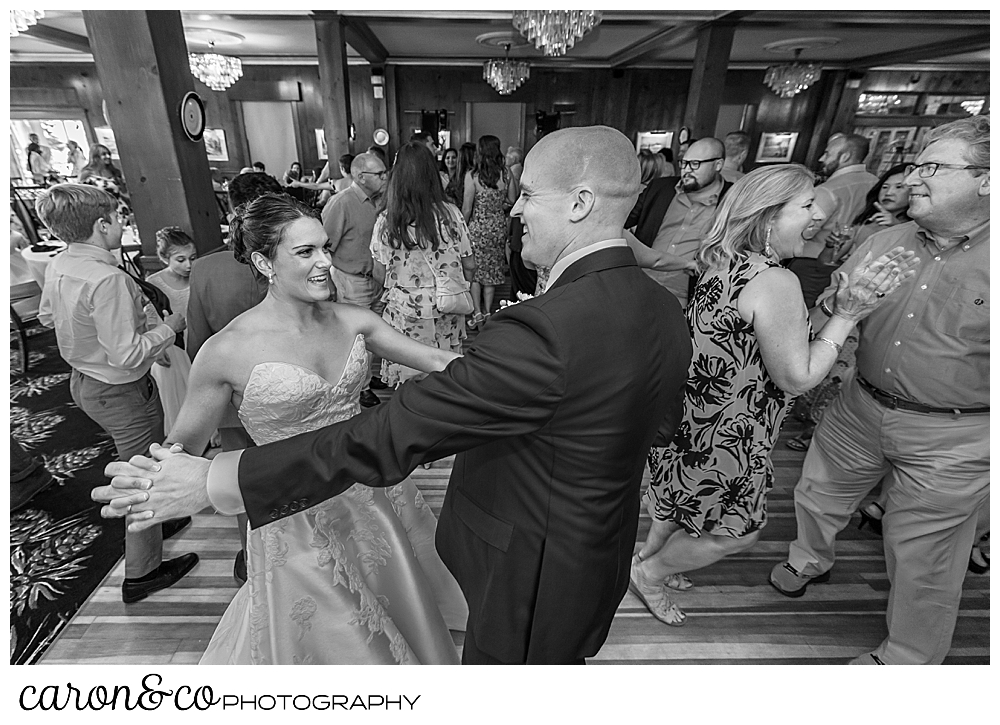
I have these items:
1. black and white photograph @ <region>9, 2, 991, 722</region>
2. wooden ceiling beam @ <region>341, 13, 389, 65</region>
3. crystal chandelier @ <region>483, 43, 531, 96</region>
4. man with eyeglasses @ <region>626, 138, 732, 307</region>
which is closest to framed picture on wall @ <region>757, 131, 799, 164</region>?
crystal chandelier @ <region>483, 43, 531, 96</region>

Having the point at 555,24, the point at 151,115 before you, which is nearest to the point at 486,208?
the point at 555,24

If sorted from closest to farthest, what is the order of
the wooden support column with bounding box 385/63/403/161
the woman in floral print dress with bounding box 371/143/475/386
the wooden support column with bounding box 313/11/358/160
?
the woman in floral print dress with bounding box 371/143/475/386 → the wooden support column with bounding box 313/11/358/160 → the wooden support column with bounding box 385/63/403/161

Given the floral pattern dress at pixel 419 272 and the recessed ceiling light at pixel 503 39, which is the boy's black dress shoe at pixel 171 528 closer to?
the floral pattern dress at pixel 419 272

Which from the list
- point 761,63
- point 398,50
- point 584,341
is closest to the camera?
point 584,341

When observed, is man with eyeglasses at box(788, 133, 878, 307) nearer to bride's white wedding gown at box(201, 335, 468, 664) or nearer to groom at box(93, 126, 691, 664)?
groom at box(93, 126, 691, 664)

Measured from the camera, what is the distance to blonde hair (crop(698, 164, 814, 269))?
149 cm

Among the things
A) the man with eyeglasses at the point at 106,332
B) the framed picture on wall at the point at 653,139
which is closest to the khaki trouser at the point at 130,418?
the man with eyeglasses at the point at 106,332

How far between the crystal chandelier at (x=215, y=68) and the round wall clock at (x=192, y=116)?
6916 mm

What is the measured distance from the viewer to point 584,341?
891 mm

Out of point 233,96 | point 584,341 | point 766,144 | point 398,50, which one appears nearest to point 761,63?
point 766,144

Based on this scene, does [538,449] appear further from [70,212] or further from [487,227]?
[487,227]

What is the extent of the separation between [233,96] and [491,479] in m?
13.3

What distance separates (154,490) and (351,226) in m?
2.95
